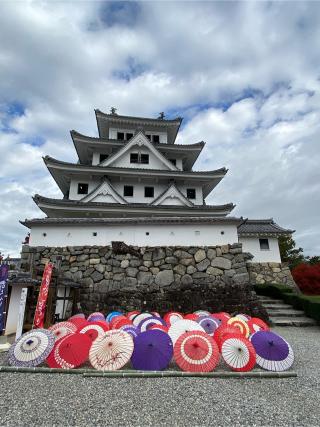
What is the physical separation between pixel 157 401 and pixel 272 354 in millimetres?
2087

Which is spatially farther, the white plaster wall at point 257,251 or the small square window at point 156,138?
the small square window at point 156,138

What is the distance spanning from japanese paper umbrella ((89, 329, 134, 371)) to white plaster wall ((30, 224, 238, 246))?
216 inches

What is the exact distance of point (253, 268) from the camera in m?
14.5

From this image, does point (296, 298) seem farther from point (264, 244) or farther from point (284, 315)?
point (264, 244)

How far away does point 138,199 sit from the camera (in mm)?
15625

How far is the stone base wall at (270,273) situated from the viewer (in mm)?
14023

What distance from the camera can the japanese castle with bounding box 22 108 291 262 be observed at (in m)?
9.42

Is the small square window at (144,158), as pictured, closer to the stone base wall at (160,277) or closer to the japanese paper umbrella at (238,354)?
the stone base wall at (160,277)

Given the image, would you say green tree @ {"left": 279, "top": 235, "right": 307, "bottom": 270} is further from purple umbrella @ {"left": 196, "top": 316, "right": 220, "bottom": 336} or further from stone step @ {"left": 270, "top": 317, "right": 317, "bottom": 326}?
purple umbrella @ {"left": 196, "top": 316, "right": 220, "bottom": 336}

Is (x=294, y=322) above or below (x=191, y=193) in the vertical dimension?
below

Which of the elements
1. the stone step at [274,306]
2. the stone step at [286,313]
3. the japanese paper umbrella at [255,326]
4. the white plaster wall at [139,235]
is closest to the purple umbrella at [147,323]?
the japanese paper umbrella at [255,326]

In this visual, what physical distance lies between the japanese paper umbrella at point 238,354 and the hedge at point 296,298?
224 inches

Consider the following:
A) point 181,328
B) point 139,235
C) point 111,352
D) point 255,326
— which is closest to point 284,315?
point 255,326

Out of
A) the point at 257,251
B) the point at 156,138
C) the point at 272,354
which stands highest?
the point at 156,138
